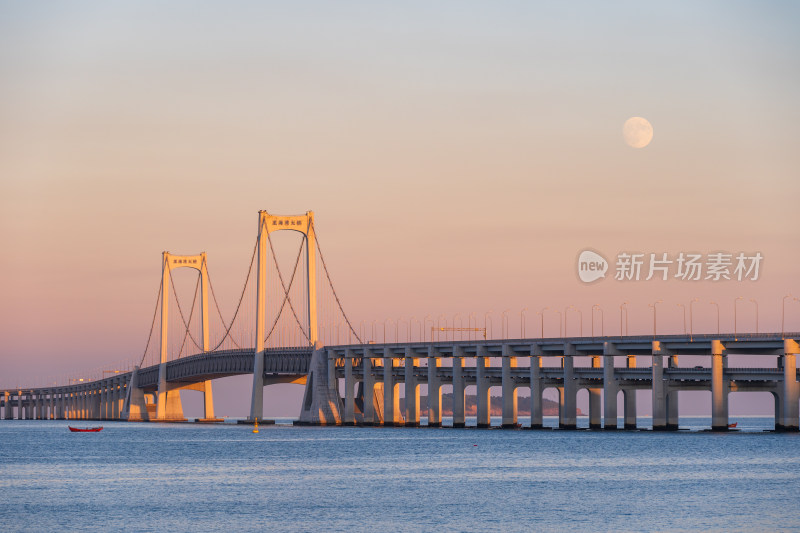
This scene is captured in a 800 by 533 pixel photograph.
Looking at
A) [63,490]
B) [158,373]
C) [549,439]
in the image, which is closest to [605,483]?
[63,490]

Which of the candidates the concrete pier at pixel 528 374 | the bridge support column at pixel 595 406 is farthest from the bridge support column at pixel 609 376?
the bridge support column at pixel 595 406

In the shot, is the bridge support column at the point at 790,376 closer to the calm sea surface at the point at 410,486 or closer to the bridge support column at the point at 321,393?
the calm sea surface at the point at 410,486

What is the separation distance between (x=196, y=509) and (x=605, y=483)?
23687mm

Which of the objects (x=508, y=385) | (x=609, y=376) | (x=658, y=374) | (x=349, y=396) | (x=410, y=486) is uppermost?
(x=658, y=374)

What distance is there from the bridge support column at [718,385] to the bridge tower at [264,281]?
166 ft

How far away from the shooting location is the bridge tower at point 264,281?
152 meters

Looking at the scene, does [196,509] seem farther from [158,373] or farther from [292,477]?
[158,373]

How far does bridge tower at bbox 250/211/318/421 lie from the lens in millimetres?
152125

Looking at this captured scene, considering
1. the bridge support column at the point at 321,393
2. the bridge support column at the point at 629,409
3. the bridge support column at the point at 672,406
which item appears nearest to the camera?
the bridge support column at the point at 672,406

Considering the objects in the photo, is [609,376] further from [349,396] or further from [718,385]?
[349,396]

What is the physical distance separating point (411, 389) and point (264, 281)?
75.7 ft

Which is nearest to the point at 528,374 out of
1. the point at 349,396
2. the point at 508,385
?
the point at 508,385

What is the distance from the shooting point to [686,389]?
117 m

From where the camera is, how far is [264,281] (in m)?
155
